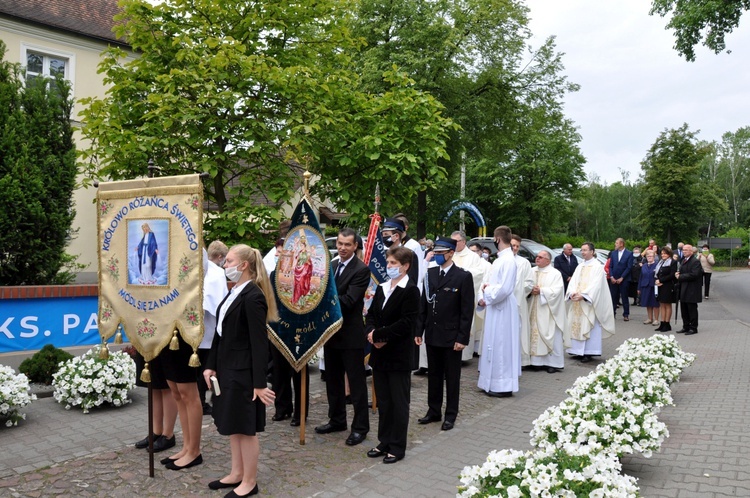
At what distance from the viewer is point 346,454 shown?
223 inches

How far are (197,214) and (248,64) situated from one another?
4.03 m

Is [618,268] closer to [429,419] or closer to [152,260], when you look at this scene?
[429,419]

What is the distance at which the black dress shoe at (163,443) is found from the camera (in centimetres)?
563

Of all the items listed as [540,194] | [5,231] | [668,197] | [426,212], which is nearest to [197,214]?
[5,231]

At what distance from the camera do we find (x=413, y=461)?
216 inches

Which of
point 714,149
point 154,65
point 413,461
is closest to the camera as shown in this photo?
point 413,461

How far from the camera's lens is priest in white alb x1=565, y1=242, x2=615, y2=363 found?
10.6 metres

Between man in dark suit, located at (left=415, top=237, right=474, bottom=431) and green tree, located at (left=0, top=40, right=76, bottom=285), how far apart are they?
17.3 feet

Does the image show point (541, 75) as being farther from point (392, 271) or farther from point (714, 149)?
point (714, 149)

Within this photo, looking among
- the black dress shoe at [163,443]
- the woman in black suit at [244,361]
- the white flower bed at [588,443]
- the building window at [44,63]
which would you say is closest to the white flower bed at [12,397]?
the black dress shoe at [163,443]

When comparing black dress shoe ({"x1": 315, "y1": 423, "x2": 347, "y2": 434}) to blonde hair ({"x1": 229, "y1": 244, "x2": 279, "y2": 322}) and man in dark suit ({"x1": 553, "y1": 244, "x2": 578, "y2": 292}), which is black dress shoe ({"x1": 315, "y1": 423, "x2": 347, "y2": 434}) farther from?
man in dark suit ({"x1": 553, "y1": 244, "x2": 578, "y2": 292})

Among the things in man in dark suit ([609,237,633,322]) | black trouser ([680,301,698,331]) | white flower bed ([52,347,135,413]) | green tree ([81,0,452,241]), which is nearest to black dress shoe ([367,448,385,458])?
white flower bed ([52,347,135,413])

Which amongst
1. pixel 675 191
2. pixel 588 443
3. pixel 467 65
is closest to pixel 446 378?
pixel 588 443

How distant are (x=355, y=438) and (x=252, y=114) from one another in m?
5.14
